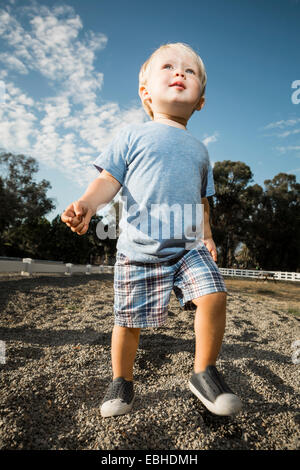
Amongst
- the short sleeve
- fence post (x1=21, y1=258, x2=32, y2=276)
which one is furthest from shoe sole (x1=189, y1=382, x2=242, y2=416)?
fence post (x1=21, y1=258, x2=32, y2=276)

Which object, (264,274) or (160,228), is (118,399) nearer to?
(160,228)

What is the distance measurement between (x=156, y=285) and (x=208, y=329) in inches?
13.9

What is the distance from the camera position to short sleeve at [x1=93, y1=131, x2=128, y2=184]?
5.78 ft

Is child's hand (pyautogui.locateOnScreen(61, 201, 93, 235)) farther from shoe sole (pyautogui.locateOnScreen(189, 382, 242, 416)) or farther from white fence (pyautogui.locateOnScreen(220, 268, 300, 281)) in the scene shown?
white fence (pyautogui.locateOnScreen(220, 268, 300, 281))

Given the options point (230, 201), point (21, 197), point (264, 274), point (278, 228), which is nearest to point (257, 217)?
point (278, 228)

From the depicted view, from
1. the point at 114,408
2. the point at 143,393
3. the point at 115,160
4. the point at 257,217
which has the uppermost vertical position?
the point at 257,217

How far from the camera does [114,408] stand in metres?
1.45

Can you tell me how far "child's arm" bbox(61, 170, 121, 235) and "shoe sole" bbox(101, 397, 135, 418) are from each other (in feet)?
2.99

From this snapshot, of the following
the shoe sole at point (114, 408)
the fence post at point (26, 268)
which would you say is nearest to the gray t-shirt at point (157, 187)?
the shoe sole at point (114, 408)

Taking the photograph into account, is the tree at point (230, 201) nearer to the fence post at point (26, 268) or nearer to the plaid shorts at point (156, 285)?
the fence post at point (26, 268)

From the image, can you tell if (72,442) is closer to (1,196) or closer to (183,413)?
(183,413)

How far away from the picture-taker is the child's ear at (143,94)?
1992 mm
